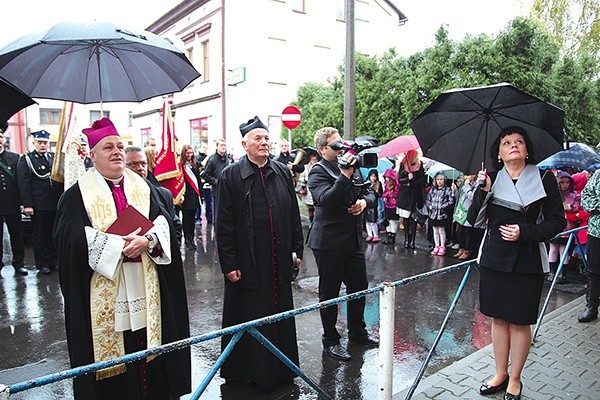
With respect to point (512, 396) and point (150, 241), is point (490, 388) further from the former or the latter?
point (150, 241)

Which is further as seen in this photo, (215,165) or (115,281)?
(215,165)

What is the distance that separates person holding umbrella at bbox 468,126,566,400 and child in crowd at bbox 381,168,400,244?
603 centimetres

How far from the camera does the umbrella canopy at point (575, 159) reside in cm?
695

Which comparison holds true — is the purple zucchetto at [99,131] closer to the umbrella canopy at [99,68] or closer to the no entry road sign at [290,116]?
the umbrella canopy at [99,68]

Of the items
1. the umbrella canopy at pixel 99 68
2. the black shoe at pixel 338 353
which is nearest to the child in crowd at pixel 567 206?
the black shoe at pixel 338 353

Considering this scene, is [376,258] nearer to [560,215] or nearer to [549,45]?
[560,215]

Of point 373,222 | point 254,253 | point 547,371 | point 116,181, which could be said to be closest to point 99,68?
point 116,181

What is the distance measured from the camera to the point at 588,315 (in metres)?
5.00

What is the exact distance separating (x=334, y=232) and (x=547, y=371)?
2052 millimetres

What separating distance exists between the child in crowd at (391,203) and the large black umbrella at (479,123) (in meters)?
5.65

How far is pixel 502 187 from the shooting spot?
3.37 meters

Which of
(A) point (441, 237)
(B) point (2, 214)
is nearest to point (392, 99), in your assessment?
(A) point (441, 237)

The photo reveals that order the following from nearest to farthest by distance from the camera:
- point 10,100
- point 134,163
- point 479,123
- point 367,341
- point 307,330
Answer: point 10,100, point 479,123, point 134,163, point 367,341, point 307,330

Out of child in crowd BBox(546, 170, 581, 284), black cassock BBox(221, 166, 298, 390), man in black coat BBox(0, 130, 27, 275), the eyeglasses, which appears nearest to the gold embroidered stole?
black cassock BBox(221, 166, 298, 390)
